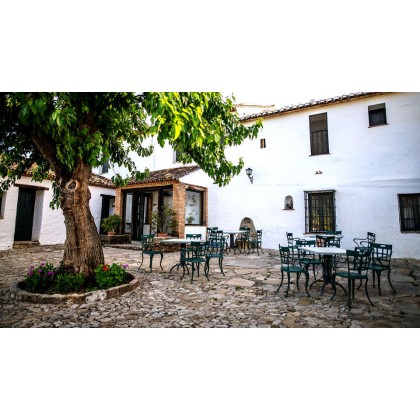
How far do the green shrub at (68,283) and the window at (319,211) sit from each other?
747 cm

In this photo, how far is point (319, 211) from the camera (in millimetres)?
8992

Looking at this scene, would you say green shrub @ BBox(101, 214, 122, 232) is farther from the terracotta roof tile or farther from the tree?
the terracotta roof tile

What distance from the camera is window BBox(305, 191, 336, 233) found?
8.76 meters

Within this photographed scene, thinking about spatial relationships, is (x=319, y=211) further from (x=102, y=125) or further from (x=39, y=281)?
(x=39, y=281)

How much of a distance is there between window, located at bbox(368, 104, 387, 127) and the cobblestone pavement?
16.9 ft

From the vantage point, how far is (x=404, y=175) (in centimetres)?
762

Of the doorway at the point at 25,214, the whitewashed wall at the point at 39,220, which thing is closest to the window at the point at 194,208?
the whitewashed wall at the point at 39,220

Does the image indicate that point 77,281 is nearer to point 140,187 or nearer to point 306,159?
point 140,187

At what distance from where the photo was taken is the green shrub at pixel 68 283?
12.8 ft

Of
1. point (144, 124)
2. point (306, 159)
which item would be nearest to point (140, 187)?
point (144, 124)

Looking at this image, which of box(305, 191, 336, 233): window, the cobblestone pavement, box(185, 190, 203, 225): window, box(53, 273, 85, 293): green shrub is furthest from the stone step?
box(305, 191, 336, 233): window

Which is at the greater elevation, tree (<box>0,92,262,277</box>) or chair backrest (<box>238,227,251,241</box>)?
tree (<box>0,92,262,277</box>)

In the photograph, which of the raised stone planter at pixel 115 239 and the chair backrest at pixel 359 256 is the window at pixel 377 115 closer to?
the chair backrest at pixel 359 256
